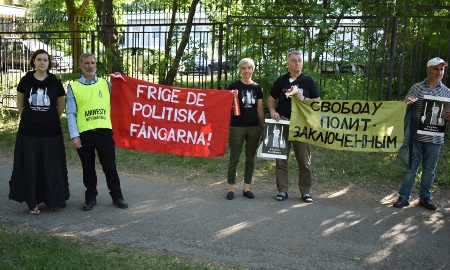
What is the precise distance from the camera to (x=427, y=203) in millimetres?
6617

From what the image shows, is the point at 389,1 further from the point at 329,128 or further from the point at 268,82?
the point at 329,128

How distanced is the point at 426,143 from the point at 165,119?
11.9 ft

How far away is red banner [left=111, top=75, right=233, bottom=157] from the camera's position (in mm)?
7297

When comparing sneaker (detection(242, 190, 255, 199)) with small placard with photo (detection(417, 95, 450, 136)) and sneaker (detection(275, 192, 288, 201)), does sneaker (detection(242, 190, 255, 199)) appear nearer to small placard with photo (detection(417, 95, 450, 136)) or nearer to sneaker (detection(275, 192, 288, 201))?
sneaker (detection(275, 192, 288, 201))

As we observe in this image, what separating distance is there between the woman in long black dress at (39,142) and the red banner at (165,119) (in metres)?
1.17

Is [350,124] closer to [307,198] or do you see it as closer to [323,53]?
[307,198]

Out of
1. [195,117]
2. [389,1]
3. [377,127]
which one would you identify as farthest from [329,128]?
[389,1]

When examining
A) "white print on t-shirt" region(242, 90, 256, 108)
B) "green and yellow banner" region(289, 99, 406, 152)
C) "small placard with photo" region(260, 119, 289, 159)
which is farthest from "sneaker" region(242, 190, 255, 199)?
"white print on t-shirt" region(242, 90, 256, 108)

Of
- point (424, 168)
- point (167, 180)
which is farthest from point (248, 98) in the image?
point (424, 168)

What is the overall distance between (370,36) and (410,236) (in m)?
5.73

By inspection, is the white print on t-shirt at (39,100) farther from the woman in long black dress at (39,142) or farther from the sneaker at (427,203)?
the sneaker at (427,203)

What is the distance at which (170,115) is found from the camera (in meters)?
7.42

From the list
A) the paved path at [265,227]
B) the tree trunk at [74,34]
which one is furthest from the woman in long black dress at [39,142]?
the tree trunk at [74,34]

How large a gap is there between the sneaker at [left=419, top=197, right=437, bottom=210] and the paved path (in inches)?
4.0
